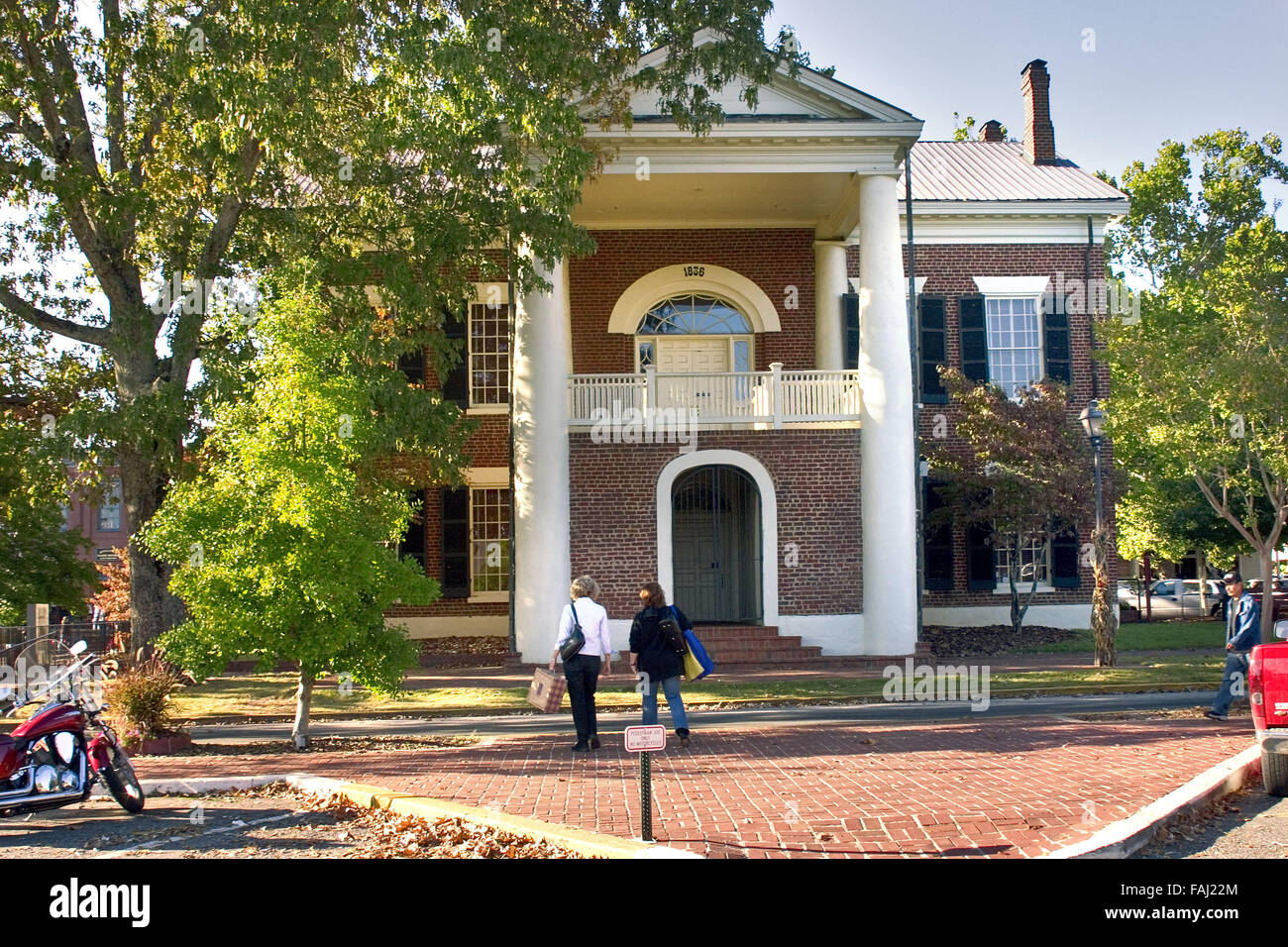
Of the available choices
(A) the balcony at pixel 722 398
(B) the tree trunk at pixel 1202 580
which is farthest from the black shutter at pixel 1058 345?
(B) the tree trunk at pixel 1202 580

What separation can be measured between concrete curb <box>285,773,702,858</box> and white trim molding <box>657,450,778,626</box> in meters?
11.4

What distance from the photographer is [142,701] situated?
38.3ft

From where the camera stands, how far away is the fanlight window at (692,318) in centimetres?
2348

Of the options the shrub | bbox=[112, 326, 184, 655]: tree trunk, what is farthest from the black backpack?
bbox=[112, 326, 184, 655]: tree trunk

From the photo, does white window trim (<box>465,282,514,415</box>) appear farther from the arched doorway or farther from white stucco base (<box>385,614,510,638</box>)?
the arched doorway

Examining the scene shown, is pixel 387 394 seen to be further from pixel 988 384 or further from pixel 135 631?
pixel 988 384

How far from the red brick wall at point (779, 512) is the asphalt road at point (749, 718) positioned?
5.23 m

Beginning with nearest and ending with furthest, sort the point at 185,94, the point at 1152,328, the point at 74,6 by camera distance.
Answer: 1. the point at 185,94
2. the point at 74,6
3. the point at 1152,328

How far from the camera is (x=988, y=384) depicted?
2283cm

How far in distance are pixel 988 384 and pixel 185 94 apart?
15.7 meters

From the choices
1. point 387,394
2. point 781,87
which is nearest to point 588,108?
point 781,87

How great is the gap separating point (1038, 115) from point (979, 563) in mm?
11767

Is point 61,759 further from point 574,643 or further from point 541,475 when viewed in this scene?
point 541,475

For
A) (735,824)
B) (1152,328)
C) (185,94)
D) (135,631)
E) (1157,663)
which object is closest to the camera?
(735,824)
